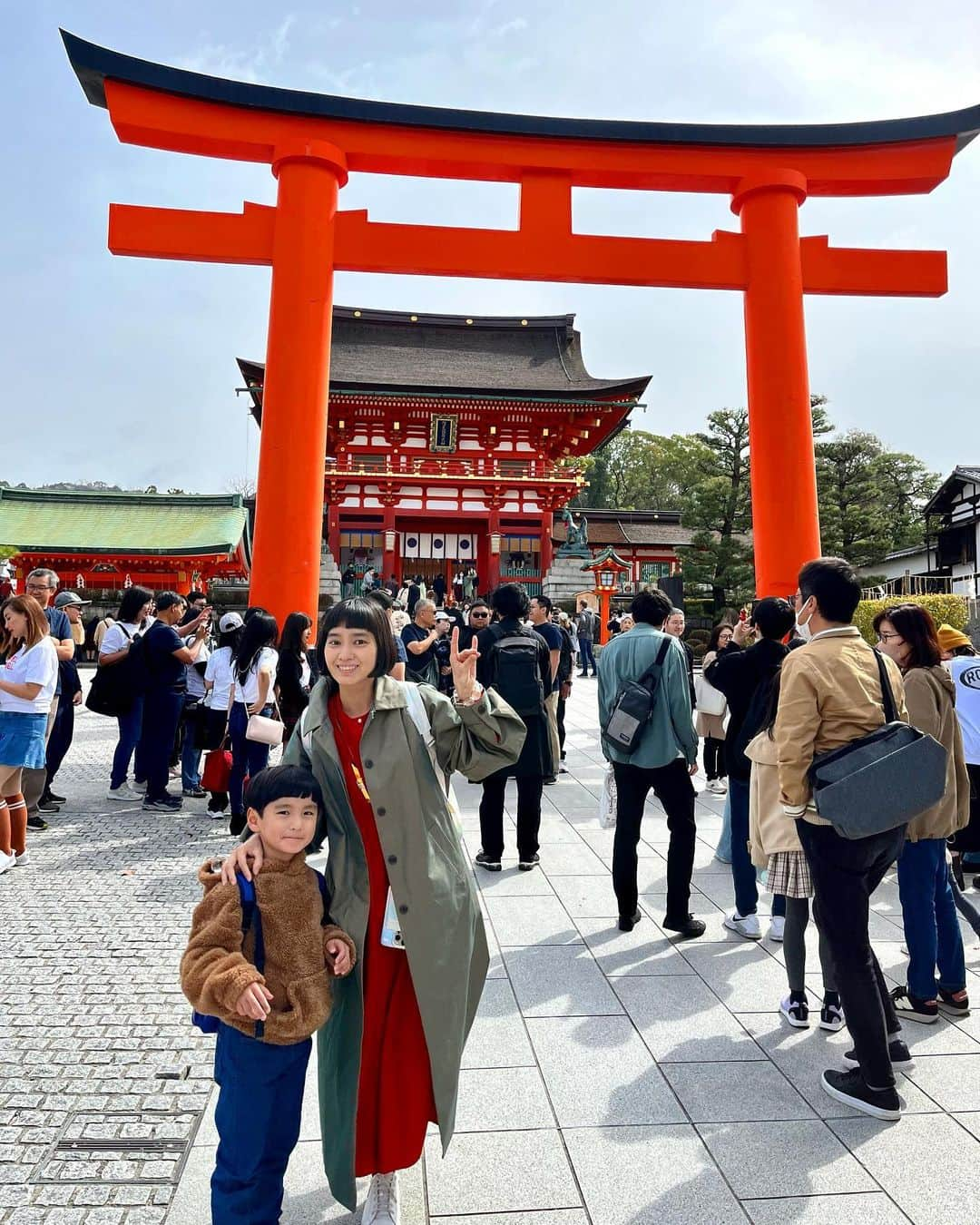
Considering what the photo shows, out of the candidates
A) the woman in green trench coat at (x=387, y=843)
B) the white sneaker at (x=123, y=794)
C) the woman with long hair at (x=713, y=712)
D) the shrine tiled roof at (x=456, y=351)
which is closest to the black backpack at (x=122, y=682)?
the white sneaker at (x=123, y=794)

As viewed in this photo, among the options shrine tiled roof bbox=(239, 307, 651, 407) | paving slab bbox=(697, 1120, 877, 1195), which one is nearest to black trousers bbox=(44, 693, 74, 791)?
paving slab bbox=(697, 1120, 877, 1195)

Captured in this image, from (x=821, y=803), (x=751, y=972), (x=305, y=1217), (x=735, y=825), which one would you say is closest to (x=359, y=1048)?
(x=305, y=1217)

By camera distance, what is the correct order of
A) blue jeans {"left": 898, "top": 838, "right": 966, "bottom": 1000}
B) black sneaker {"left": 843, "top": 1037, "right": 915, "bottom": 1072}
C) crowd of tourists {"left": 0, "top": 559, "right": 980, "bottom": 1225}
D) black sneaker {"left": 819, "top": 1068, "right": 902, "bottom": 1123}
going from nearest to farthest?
crowd of tourists {"left": 0, "top": 559, "right": 980, "bottom": 1225}, black sneaker {"left": 819, "top": 1068, "right": 902, "bottom": 1123}, black sneaker {"left": 843, "top": 1037, "right": 915, "bottom": 1072}, blue jeans {"left": 898, "top": 838, "right": 966, "bottom": 1000}

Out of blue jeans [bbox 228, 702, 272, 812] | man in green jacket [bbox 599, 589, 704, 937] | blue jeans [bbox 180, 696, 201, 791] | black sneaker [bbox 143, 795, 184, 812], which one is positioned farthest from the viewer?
blue jeans [bbox 180, 696, 201, 791]

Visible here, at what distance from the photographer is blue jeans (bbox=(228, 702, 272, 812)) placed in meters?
5.14

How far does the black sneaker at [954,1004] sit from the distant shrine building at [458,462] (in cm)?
1870

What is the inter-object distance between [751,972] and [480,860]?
182cm

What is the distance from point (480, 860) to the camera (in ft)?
15.2

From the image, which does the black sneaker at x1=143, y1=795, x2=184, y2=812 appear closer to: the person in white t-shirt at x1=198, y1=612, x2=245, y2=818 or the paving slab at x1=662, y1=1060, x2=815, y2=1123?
the person in white t-shirt at x1=198, y1=612, x2=245, y2=818

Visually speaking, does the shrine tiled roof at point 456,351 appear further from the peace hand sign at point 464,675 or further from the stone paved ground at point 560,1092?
the peace hand sign at point 464,675

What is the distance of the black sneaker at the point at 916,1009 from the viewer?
9.26 ft

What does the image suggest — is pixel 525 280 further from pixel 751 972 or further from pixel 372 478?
pixel 372 478

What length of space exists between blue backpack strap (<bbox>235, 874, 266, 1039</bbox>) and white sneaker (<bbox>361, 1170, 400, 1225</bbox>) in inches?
24.9

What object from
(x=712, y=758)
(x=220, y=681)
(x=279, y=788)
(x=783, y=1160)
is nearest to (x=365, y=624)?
(x=279, y=788)
